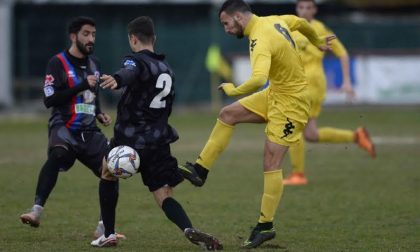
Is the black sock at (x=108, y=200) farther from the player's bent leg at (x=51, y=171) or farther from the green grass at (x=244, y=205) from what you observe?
the player's bent leg at (x=51, y=171)

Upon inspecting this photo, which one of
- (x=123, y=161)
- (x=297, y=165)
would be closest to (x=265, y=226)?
(x=123, y=161)

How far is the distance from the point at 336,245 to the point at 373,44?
24.2m

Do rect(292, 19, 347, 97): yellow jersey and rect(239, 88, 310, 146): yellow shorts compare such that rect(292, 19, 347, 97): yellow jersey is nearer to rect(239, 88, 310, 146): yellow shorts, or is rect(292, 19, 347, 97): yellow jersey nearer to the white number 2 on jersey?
rect(239, 88, 310, 146): yellow shorts

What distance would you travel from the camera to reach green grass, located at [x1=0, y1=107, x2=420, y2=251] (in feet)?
27.7

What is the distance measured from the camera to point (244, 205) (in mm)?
10797

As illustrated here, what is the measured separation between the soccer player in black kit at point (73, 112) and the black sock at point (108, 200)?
70cm

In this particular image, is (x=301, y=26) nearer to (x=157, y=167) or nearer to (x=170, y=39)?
(x=157, y=167)

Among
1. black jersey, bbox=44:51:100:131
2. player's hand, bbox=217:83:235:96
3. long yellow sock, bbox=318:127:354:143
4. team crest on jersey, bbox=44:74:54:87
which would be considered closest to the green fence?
long yellow sock, bbox=318:127:354:143

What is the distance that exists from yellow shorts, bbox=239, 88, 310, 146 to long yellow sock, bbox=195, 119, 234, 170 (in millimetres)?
562

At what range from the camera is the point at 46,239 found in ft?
27.9

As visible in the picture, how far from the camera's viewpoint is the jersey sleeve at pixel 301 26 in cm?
880

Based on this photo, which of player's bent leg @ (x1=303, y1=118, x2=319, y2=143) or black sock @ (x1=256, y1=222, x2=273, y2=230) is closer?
black sock @ (x1=256, y1=222, x2=273, y2=230)

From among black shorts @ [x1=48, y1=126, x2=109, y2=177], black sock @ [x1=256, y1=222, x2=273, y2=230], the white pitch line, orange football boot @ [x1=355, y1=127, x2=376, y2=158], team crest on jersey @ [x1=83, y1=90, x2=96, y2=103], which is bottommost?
the white pitch line

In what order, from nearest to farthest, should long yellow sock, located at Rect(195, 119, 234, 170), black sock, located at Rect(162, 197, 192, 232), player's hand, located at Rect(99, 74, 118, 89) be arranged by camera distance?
player's hand, located at Rect(99, 74, 118, 89) → black sock, located at Rect(162, 197, 192, 232) → long yellow sock, located at Rect(195, 119, 234, 170)
